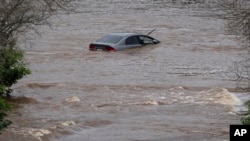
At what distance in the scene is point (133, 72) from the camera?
91.4ft

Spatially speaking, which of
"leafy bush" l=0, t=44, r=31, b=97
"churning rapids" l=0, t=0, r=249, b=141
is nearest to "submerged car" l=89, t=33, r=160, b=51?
"churning rapids" l=0, t=0, r=249, b=141

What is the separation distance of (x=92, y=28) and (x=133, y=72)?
14411 millimetres

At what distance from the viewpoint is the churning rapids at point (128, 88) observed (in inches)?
693

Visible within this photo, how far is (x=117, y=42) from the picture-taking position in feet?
107

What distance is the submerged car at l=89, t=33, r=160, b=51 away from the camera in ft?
105

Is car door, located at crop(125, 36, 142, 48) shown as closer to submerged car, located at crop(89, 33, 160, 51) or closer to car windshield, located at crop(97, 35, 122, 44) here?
submerged car, located at crop(89, 33, 160, 51)

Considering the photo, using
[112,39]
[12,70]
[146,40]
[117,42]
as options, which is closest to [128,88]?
[12,70]

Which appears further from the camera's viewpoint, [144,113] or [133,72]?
[133,72]

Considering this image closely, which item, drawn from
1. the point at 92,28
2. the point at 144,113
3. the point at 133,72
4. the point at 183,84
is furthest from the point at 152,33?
the point at 144,113

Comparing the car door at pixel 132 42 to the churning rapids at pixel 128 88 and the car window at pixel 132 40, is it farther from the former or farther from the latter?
the churning rapids at pixel 128 88

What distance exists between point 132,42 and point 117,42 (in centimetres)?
103

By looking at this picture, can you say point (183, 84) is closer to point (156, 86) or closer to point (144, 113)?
point (156, 86)

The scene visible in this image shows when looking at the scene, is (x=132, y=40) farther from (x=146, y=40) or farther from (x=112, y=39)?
(x=146, y=40)

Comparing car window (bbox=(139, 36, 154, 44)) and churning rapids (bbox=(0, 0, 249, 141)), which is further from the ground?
car window (bbox=(139, 36, 154, 44))
